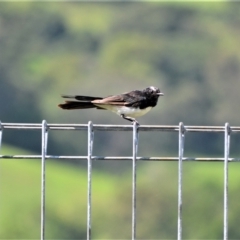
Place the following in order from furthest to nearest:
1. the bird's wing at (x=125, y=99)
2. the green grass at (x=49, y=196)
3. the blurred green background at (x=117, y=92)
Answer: the blurred green background at (x=117, y=92)
the green grass at (x=49, y=196)
the bird's wing at (x=125, y=99)

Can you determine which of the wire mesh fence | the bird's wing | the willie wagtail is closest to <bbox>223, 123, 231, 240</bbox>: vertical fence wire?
the wire mesh fence

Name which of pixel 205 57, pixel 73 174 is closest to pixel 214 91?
pixel 205 57

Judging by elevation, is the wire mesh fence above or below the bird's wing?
below

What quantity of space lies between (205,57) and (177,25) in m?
4.54

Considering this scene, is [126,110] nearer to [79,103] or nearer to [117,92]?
[79,103]

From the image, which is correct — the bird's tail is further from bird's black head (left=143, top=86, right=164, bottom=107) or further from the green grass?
the green grass

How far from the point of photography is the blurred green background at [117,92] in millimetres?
49781

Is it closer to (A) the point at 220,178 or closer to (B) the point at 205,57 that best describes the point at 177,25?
(B) the point at 205,57

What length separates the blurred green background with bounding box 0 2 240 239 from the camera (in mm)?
49781

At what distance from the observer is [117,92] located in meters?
67.6

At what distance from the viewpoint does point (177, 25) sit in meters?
84.9

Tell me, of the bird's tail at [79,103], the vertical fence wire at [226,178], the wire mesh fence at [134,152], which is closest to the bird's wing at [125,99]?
the bird's tail at [79,103]

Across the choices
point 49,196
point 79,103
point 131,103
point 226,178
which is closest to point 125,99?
point 131,103

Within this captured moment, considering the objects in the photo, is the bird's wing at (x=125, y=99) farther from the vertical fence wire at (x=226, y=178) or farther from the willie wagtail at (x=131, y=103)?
the vertical fence wire at (x=226, y=178)
